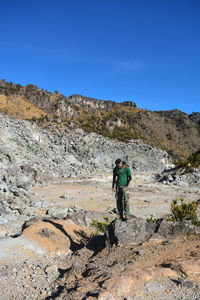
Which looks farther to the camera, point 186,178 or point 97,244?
point 186,178

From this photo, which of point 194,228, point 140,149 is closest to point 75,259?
point 194,228

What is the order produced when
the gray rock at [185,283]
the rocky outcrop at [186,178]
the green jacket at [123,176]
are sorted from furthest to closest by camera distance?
the rocky outcrop at [186,178] < the green jacket at [123,176] < the gray rock at [185,283]

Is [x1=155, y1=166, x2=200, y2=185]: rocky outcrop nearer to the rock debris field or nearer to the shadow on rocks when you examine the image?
the rock debris field

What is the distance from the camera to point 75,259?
7.02 metres

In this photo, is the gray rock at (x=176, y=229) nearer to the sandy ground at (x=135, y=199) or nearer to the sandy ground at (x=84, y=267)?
the sandy ground at (x=84, y=267)

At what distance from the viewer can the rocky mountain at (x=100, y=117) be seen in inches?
2431

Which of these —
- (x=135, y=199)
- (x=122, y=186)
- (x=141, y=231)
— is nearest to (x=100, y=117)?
(x=135, y=199)

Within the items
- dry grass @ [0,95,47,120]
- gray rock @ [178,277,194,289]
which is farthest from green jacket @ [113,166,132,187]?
dry grass @ [0,95,47,120]

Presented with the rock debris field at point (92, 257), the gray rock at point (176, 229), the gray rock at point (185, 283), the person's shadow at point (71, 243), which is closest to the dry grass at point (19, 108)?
the rock debris field at point (92, 257)

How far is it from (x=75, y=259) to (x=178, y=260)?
10.6 ft

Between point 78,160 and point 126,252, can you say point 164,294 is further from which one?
point 78,160

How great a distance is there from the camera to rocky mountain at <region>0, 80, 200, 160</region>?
61.8 metres

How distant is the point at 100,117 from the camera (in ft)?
262

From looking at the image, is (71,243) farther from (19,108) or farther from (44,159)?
(19,108)
